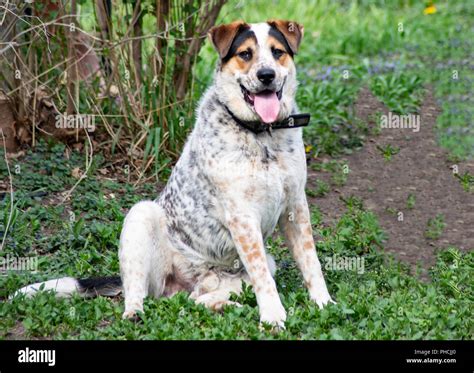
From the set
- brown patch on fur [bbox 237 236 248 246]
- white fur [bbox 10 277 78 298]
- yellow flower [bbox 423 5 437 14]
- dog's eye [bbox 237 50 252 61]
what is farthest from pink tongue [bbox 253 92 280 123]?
yellow flower [bbox 423 5 437 14]

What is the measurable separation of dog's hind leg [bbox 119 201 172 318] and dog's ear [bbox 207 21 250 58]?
1207mm

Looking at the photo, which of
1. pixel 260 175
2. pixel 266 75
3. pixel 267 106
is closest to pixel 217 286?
pixel 260 175

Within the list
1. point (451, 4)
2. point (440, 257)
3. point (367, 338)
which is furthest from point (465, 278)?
point (451, 4)

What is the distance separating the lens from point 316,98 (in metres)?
10.0

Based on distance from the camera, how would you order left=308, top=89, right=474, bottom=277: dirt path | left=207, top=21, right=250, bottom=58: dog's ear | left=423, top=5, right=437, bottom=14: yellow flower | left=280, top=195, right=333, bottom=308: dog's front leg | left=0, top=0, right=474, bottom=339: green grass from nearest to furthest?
left=0, top=0, right=474, bottom=339: green grass
left=207, top=21, right=250, bottom=58: dog's ear
left=280, top=195, right=333, bottom=308: dog's front leg
left=308, top=89, right=474, bottom=277: dirt path
left=423, top=5, right=437, bottom=14: yellow flower

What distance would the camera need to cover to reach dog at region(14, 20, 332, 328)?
19.8ft

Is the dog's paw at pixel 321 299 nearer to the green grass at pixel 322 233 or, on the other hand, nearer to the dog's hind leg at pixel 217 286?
the green grass at pixel 322 233

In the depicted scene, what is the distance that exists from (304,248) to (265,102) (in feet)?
3.29

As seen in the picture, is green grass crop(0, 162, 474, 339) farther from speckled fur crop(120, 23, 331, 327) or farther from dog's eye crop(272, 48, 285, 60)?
dog's eye crop(272, 48, 285, 60)

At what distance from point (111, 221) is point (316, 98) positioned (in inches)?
124

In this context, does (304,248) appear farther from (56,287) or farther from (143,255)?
(56,287)

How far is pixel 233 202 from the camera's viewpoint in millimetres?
6043

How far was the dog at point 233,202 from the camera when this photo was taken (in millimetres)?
6023

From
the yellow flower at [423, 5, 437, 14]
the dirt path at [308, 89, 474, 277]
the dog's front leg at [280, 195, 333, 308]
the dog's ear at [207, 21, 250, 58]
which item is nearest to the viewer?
the dog's ear at [207, 21, 250, 58]
